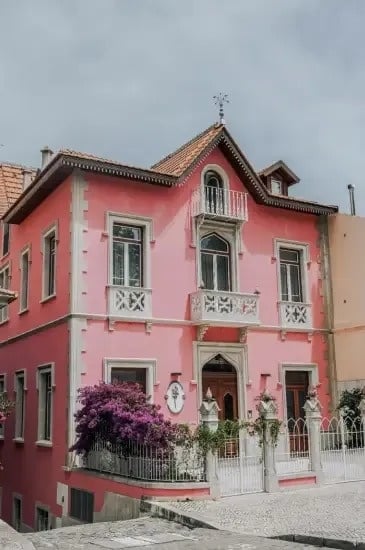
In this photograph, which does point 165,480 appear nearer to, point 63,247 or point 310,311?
point 63,247

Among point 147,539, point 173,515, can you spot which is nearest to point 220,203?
point 173,515

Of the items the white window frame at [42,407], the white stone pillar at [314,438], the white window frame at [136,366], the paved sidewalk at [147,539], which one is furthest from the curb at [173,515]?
the white window frame at [42,407]

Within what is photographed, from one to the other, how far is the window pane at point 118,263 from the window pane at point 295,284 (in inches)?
241

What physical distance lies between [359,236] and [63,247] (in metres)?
9.70

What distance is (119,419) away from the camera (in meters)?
14.3

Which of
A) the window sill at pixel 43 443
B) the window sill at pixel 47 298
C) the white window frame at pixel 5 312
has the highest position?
the white window frame at pixel 5 312

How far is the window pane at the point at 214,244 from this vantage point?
64.2ft

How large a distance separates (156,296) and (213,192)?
3.98 m

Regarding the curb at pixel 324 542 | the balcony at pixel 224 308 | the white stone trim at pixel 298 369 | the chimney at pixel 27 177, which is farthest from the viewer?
the chimney at pixel 27 177

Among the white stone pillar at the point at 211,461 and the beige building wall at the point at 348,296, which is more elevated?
the beige building wall at the point at 348,296

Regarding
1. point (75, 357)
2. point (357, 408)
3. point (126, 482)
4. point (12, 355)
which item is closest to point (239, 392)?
point (357, 408)

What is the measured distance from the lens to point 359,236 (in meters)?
21.1

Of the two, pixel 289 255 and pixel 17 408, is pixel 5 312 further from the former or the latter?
pixel 289 255

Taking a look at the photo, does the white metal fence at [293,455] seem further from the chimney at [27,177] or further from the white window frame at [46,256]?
the chimney at [27,177]
